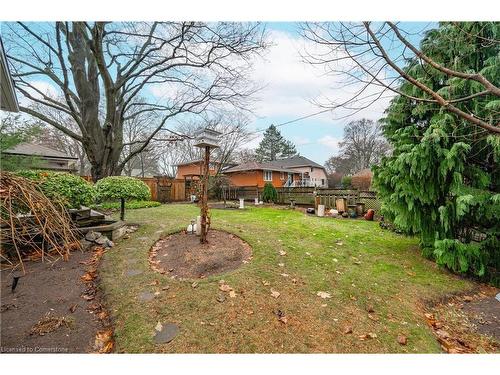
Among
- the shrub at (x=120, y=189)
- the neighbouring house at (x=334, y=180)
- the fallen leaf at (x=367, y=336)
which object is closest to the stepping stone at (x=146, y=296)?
the fallen leaf at (x=367, y=336)

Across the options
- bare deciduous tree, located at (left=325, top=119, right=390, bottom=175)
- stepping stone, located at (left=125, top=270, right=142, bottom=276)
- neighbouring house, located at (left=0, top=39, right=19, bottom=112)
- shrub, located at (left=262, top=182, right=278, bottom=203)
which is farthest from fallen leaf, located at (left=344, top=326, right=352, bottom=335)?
bare deciduous tree, located at (left=325, top=119, right=390, bottom=175)

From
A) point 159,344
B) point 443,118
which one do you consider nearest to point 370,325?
point 159,344

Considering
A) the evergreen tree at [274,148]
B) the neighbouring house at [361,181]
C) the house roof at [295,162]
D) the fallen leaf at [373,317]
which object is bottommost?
the fallen leaf at [373,317]

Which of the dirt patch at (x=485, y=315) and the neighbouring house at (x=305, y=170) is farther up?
the neighbouring house at (x=305, y=170)

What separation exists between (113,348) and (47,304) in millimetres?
1292

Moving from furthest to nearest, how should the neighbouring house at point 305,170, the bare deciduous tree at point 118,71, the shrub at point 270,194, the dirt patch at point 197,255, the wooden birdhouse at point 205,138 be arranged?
the neighbouring house at point 305,170 < the shrub at point 270,194 < the bare deciduous tree at point 118,71 < the wooden birdhouse at point 205,138 < the dirt patch at point 197,255

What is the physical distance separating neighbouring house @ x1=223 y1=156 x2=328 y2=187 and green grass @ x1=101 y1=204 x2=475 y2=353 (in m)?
13.5

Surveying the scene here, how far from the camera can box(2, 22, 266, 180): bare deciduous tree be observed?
7.53 m

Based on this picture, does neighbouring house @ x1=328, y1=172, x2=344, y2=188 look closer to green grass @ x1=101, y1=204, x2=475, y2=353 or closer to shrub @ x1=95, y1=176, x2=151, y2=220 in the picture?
green grass @ x1=101, y1=204, x2=475, y2=353

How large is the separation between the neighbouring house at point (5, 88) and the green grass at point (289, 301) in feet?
9.82

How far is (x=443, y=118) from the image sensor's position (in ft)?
12.5

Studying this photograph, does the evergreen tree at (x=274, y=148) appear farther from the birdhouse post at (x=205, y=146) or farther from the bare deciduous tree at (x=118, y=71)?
the birdhouse post at (x=205, y=146)

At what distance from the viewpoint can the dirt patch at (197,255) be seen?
3469 millimetres
